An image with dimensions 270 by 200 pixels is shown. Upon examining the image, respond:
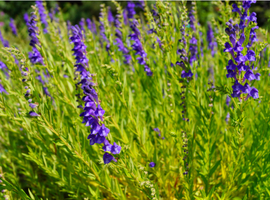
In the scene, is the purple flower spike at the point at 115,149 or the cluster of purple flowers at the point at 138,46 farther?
the cluster of purple flowers at the point at 138,46

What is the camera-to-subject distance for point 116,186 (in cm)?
221

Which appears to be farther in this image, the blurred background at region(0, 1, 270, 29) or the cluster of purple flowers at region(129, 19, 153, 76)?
the blurred background at region(0, 1, 270, 29)

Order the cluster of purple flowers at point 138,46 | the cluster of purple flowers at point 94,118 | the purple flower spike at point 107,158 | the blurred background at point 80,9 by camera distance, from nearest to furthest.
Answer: the cluster of purple flowers at point 94,118 → the purple flower spike at point 107,158 → the cluster of purple flowers at point 138,46 → the blurred background at point 80,9

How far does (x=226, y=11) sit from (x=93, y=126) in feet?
6.73

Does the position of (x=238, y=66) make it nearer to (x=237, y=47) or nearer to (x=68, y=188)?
(x=237, y=47)

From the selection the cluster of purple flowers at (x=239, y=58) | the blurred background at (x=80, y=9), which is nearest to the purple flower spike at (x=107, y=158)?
A: the cluster of purple flowers at (x=239, y=58)

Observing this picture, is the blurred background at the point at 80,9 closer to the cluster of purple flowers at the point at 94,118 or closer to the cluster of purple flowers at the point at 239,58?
the cluster of purple flowers at the point at 239,58

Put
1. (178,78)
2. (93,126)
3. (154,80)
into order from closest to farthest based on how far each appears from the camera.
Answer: (93,126)
(178,78)
(154,80)

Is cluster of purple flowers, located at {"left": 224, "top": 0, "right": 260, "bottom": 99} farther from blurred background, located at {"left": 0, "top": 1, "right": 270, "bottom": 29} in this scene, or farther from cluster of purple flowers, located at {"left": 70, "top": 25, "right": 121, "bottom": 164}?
blurred background, located at {"left": 0, "top": 1, "right": 270, "bottom": 29}

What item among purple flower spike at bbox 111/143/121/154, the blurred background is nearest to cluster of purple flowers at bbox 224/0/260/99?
purple flower spike at bbox 111/143/121/154

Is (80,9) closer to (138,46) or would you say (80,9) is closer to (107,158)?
(138,46)

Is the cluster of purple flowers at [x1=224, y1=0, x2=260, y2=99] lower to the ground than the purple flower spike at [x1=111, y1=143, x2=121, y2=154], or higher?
higher

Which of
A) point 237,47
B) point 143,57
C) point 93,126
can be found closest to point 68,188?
point 93,126

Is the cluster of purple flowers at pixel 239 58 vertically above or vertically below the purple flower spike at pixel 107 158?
above
